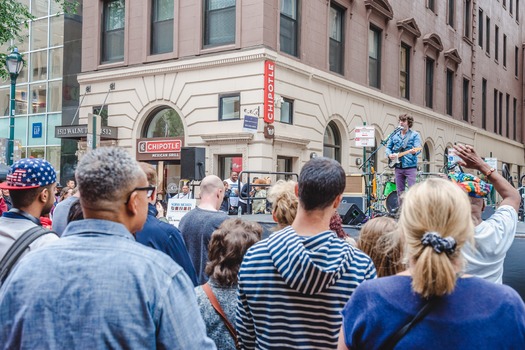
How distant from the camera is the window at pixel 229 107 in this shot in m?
18.0

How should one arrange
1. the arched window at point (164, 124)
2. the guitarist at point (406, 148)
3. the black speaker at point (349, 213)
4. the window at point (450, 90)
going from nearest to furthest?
the black speaker at point (349, 213)
the guitarist at point (406, 148)
the arched window at point (164, 124)
the window at point (450, 90)

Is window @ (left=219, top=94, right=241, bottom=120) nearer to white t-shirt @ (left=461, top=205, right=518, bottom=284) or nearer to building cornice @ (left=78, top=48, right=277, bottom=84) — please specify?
building cornice @ (left=78, top=48, right=277, bottom=84)

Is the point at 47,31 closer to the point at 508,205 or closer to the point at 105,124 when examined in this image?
the point at 105,124

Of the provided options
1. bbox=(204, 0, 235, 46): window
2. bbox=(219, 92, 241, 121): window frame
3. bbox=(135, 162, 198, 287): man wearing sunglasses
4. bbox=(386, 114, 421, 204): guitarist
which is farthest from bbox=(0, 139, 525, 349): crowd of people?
bbox=(204, 0, 235, 46): window

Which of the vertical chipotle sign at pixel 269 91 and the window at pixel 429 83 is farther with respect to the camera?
the window at pixel 429 83

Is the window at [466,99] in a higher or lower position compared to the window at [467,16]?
lower

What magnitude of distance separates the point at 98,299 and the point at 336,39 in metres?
20.2

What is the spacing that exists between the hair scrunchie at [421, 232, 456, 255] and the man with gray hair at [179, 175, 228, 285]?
10.9ft

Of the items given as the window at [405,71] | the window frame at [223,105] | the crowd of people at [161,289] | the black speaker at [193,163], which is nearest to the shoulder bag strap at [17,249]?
the crowd of people at [161,289]

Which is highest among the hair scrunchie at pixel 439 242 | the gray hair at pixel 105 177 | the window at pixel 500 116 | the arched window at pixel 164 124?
the window at pixel 500 116

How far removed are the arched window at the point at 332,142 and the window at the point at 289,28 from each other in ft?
11.2

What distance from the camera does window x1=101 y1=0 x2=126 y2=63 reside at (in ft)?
69.9

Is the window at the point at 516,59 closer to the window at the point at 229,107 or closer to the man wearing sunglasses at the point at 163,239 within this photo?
the window at the point at 229,107

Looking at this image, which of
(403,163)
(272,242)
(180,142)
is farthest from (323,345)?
(180,142)
